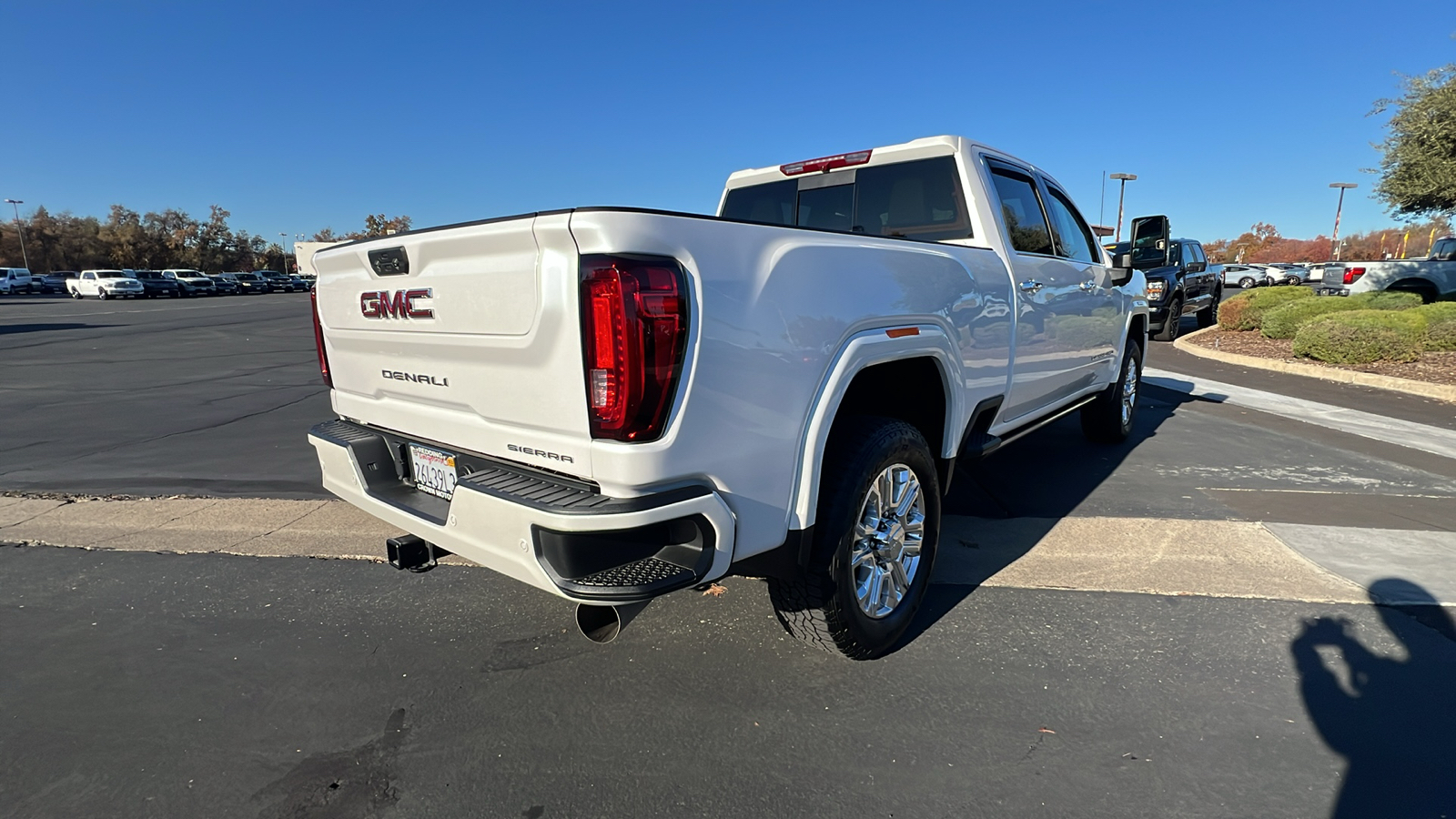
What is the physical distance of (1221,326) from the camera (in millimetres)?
14773

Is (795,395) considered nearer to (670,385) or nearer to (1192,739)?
(670,385)

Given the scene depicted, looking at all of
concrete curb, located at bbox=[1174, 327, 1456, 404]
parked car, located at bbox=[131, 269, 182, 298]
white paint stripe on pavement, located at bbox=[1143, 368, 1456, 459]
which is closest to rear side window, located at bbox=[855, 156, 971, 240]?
white paint stripe on pavement, located at bbox=[1143, 368, 1456, 459]

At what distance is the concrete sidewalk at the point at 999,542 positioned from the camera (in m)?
3.66

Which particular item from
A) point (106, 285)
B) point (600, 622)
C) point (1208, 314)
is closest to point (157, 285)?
point (106, 285)

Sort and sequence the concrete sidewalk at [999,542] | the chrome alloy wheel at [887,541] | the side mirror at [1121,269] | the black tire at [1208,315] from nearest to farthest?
the chrome alloy wheel at [887,541]
the concrete sidewalk at [999,542]
the side mirror at [1121,269]
the black tire at [1208,315]

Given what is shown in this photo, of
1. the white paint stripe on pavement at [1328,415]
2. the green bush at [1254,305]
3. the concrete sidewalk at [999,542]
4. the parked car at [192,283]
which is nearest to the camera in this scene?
the concrete sidewalk at [999,542]

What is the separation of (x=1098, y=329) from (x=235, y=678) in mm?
5340

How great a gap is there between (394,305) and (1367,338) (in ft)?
39.7

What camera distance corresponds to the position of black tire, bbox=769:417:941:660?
8.46 feet

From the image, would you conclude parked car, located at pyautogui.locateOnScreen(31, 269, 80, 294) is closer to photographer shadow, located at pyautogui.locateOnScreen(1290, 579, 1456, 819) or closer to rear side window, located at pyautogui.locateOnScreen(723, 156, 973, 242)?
rear side window, located at pyautogui.locateOnScreen(723, 156, 973, 242)

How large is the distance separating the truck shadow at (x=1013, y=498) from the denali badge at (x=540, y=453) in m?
1.72

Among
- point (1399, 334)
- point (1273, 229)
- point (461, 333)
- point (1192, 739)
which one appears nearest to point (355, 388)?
point (461, 333)

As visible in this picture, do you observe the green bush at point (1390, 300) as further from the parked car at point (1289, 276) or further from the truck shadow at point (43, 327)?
the parked car at point (1289, 276)

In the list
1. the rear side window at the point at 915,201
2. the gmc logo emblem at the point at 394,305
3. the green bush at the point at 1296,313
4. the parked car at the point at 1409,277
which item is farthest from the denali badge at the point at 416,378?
the parked car at the point at 1409,277
